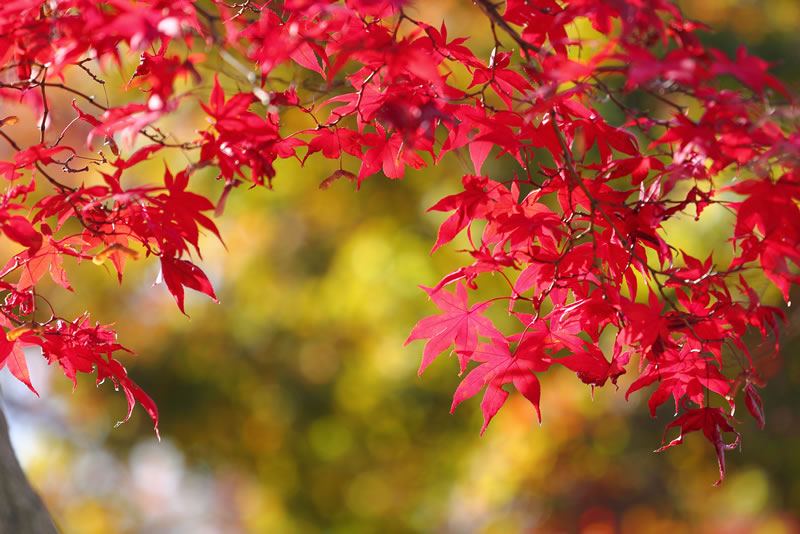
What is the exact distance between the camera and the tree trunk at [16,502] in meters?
0.98

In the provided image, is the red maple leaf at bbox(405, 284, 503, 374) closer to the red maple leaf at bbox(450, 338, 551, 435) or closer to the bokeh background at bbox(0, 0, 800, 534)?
the red maple leaf at bbox(450, 338, 551, 435)

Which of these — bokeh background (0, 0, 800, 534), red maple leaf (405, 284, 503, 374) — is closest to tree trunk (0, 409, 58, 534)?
red maple leaf (405, 284, 503, 374)

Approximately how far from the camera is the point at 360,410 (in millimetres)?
4621

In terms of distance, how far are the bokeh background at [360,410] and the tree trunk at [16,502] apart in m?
3.17

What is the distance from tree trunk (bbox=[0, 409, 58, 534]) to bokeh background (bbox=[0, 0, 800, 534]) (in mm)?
3167

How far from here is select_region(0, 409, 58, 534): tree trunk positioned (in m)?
0.98

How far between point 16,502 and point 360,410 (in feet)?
12.0

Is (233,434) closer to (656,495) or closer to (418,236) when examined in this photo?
(418,236)

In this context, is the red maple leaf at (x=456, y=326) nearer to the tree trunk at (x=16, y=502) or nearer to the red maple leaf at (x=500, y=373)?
the red maple leaf at (x=500, y=373)

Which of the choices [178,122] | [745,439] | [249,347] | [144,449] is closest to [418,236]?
[249,347]

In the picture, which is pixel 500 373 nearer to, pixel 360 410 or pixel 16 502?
pixel 16 502

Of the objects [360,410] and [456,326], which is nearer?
[456,326]


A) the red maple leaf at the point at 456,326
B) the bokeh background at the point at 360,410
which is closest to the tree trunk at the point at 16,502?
the red maple leaf at the point at 456,326

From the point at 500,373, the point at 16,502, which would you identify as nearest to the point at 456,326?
the point at 500,373
